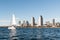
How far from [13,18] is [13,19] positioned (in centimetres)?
94

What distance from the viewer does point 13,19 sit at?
199 metres

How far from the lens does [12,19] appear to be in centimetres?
19938

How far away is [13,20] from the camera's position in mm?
199375

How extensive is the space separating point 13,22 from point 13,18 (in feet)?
11.6

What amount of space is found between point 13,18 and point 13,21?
8.74ft

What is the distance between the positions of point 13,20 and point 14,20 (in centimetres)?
86

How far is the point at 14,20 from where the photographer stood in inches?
7849

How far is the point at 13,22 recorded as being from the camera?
656 feet

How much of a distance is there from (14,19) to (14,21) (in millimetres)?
1884

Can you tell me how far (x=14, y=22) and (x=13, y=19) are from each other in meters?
2.93

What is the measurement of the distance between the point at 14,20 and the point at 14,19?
94 cm

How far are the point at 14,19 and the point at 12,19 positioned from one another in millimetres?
1791

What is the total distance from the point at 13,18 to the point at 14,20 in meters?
1.94
